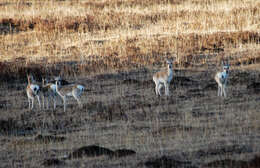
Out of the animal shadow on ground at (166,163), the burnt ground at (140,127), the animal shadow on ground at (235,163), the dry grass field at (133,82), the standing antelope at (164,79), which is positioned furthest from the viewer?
the standing antelope at (164,79)

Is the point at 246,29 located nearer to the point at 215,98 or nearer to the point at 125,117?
the point at 215,98

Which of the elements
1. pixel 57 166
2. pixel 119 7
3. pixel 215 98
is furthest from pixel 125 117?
pixel 119 7

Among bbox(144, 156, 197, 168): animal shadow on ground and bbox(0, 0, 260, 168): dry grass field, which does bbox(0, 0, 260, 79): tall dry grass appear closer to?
bbox(0, 0, 260, 168): dry grass field

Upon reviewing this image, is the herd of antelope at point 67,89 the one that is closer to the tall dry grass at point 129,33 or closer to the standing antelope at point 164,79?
the standing antelope at point 164,79

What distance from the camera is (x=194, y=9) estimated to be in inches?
1459

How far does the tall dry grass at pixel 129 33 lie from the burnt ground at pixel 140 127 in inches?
141

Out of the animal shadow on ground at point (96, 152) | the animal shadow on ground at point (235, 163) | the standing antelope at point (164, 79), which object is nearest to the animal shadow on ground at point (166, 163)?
the animal shadow on ground at point (235, 163)

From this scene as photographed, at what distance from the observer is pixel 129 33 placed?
31641mm

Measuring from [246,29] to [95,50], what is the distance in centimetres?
787

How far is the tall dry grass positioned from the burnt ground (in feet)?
11.8

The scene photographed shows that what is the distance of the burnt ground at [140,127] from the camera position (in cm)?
1317

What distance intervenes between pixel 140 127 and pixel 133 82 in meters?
6.62

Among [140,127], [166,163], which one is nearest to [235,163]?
[166,163]

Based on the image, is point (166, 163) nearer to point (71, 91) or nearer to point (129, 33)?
point (71, 91)
